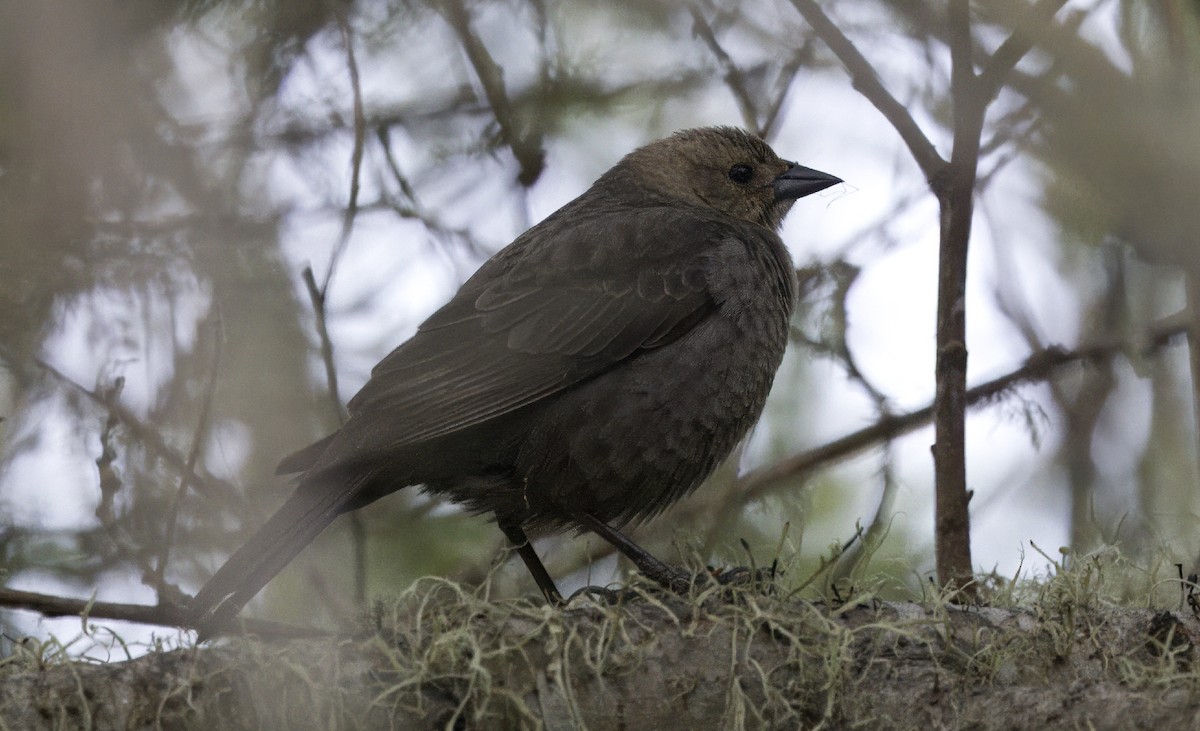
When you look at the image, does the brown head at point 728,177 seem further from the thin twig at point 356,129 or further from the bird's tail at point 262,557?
the bird's tail at point 262,557

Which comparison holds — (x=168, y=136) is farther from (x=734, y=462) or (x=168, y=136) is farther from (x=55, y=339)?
(x=734, y=462)

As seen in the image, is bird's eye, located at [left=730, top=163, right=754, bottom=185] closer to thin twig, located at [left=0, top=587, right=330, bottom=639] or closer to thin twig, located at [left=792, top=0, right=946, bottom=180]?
thin twig, located at [left=792, top=0, right=946, bottom=180]

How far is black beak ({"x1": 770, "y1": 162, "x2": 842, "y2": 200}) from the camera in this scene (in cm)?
491

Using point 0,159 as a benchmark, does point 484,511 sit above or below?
below

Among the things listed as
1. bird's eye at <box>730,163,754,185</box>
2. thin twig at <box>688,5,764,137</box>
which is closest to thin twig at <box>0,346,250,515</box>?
bird's eye at <box>730,163,754,185</box>

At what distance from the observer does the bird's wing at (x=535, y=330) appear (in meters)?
3.72

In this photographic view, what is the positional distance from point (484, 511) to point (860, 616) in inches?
58.4

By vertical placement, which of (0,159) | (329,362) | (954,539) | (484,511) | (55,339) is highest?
(0,159)

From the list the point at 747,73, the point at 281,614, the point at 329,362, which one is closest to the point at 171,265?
the point at 329,362

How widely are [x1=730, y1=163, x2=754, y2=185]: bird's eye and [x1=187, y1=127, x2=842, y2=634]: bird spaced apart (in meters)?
Result: 0.79

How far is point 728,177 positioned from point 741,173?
5cm

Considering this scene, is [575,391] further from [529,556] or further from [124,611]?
[124,611]

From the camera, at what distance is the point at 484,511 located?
13.1 feet

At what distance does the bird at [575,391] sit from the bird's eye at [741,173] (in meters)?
0.79
